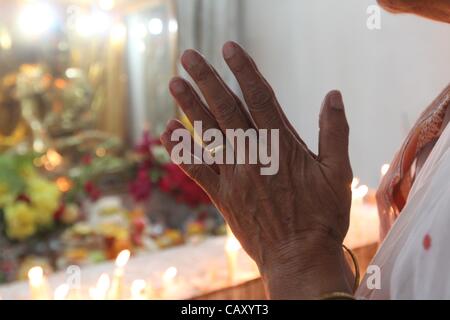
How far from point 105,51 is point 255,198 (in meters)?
3.37

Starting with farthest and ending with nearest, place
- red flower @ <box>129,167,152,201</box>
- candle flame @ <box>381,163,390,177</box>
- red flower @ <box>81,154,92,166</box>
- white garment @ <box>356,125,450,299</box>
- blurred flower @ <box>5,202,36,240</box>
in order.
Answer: red flower @ <box>81,154,92,166</box> → red flower @ <box>129,167,152,201</box> → blurred flower @ <box>5,202,36,240</box> → candle flame @ <box>381,163,390,177</box> → white garment @ <box>356,125,450,299</box>

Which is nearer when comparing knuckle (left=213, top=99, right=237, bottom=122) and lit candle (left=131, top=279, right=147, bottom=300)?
knuckle (left=213, top=99, right=237, bottom=122)

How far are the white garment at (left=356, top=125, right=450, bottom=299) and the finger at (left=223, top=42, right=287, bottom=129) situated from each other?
167 mm

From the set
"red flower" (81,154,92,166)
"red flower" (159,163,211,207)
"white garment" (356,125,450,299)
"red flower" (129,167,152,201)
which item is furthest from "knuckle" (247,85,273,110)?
"red flower" (81,154,92,166)

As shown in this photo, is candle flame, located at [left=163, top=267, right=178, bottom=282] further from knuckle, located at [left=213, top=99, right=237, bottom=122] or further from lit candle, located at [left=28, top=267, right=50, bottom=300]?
knuckle, located at [left=213, top=99, right=237, bottom=122]

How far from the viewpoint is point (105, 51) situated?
374 cm

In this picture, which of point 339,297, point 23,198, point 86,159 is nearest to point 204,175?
point 339,297

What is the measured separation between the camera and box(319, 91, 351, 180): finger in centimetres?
54

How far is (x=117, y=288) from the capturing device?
3.74 ft

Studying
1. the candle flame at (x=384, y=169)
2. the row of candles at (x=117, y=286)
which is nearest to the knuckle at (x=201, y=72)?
the candle flame at (x=384, y=169)

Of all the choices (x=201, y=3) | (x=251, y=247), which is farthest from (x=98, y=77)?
(x=251, y=247)

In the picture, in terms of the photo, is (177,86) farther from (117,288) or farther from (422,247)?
(117,288)

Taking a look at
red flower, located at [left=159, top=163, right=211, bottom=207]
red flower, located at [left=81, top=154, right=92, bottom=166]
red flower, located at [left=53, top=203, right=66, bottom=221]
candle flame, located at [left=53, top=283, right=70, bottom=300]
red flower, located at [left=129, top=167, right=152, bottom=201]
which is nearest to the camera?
candle flame, located at [left=53, top=283, right=70, bottom=300]

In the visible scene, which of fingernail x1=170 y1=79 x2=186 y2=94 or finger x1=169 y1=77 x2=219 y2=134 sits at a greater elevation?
fingernail x1=170 y1=79 x2=186 y2=94
